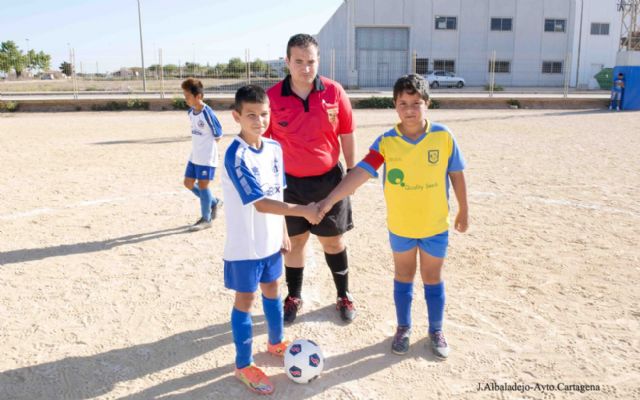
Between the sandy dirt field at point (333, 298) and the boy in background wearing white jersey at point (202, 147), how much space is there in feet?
1.14

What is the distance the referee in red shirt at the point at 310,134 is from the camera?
3773mm

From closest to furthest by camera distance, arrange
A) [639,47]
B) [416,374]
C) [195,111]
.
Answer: [416,374] → [195,111] → [639,47]

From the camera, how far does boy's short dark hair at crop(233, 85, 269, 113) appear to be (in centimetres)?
316

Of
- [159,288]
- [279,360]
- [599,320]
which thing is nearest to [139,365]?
[279,360]

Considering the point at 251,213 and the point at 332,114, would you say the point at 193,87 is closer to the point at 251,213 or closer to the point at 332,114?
the point at 332,114

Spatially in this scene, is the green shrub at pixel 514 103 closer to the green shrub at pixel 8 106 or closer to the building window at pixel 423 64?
the building window at pixel 423 64

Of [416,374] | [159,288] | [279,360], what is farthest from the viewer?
[159,288]

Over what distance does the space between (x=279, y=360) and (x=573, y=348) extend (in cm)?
208

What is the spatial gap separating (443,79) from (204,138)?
35675 mm

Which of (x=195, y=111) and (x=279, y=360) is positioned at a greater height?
(x=195, y=111)

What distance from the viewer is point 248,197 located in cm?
311

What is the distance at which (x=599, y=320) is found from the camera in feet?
13.4

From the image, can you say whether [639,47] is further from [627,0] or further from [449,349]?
[449,349]

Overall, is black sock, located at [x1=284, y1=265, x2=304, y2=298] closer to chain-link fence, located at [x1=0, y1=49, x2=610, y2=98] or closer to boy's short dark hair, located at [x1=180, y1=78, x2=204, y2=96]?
boy's short dark hair, located at [x1=180, y1=78, x2=204, y2=96]
